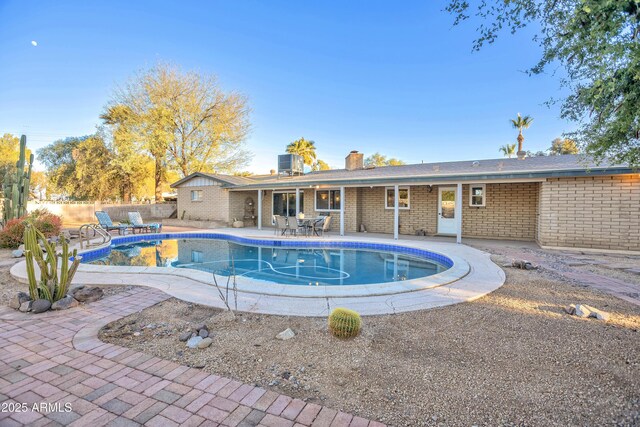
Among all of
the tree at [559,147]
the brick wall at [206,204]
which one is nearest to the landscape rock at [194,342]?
the brick wall at [206,204]

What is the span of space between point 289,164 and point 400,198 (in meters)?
7.13

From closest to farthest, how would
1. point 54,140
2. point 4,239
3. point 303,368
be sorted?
point 303,368 < point 4,239 < point 54,140

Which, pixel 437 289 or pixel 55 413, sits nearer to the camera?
pixel 55 413

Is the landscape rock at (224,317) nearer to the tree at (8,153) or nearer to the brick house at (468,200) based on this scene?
the brick house at (468,200)

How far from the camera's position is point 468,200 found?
13.0 m

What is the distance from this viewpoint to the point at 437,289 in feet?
17.4

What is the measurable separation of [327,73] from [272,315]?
55.9 ft

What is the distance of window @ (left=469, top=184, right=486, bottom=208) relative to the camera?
41.7 feet

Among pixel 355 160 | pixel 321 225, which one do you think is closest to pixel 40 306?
pixel 321 225

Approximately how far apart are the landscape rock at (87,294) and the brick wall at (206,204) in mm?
12705

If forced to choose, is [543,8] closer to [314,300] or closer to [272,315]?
[314,300]

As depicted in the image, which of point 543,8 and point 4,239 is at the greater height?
point 543,8

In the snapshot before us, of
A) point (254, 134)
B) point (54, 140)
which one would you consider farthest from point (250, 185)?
point (54, 140)

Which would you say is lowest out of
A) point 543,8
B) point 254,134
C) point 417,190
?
point 417,190
